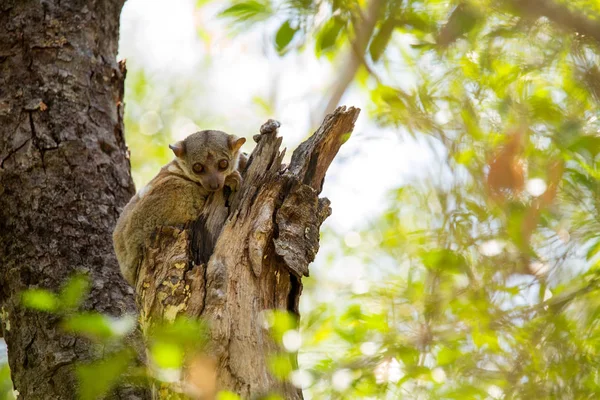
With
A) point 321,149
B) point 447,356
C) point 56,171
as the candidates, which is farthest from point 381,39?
point 56,171

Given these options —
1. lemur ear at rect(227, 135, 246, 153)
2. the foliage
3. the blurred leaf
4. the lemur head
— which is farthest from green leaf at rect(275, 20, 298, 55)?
lemur ear at rect(227, 135, 246, 153)

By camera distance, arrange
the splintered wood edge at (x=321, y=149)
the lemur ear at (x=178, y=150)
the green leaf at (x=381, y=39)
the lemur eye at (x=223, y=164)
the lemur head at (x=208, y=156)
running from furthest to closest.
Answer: the lemur ear at (x=178, y=150) < the lemur eye at (x=223, y=164) < the lemur head at (x=208, y=156) < the green leaf at (x=381, y=39) < the splintered wood edge at (x=321, y=149)

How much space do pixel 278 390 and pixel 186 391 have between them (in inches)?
15.5

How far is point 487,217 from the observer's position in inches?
153

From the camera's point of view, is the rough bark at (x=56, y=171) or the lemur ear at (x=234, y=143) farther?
the lemur ear at (x=234, y=143)

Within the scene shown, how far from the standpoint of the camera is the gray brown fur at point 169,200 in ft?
14.0

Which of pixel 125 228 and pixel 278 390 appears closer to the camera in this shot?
pixel 278 390

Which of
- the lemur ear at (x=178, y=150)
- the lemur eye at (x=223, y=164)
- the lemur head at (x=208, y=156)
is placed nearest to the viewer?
the lemur head at (x=208, y=156)

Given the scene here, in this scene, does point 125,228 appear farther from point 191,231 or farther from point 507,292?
point 507,292

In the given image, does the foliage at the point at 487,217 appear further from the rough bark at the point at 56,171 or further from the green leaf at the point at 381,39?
the rough bark at the point at 56,171

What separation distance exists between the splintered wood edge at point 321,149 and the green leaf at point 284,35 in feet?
1.79

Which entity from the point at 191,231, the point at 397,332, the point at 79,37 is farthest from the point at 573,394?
the point at 79,37

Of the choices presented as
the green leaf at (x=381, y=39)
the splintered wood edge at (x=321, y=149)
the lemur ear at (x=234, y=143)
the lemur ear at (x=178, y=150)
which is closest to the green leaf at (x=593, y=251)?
the splintered wood edge at (x=321, y=149)

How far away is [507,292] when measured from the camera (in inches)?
144
